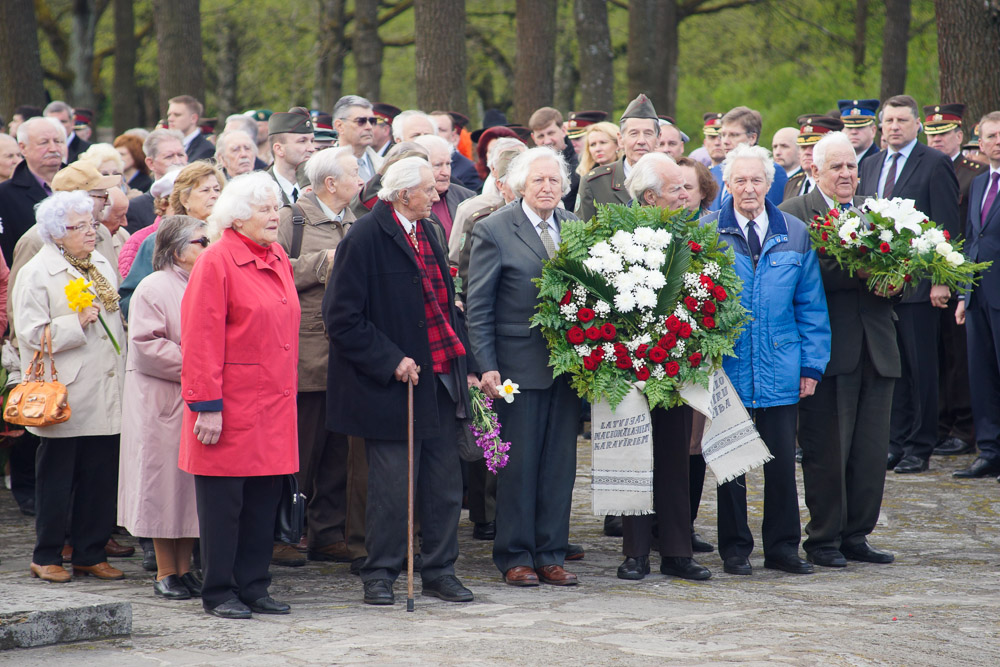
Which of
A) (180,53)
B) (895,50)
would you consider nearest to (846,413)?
(180,53)

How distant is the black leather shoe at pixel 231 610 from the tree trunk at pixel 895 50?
1682 cm

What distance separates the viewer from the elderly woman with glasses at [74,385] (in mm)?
6953

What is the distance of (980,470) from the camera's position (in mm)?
10031

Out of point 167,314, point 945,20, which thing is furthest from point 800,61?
point 167,314

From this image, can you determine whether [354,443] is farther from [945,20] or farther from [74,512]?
[945,20]

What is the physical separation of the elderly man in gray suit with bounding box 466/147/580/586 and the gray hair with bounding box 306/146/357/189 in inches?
40.1

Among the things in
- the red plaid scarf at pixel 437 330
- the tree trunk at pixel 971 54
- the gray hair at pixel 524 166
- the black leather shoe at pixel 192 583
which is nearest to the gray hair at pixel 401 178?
the red plaid scarf at pixel 437 330

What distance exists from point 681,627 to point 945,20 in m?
8.79

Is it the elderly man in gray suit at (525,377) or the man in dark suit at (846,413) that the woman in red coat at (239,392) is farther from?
the man in dark suit at (846,413)

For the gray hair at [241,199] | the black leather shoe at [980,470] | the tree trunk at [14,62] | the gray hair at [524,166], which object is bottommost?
the black leather shoe at [980,470]

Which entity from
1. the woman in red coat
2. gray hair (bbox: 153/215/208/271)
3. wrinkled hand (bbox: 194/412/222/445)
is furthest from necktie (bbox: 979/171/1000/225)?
wrinkled hand (bbox: 194/412/222/445)

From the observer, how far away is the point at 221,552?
614 cm

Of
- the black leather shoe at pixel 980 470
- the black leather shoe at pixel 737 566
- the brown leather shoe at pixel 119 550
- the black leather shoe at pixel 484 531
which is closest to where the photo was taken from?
the black leather shoe at pixel 737 566

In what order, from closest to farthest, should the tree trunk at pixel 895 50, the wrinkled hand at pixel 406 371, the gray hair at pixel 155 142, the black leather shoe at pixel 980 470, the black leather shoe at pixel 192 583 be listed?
the wrinkled hand at pixel 406 371
the black leather shoe at pixel 192 583
the gray hair at pixel 155 142
the black leather shoe at pixel 980 470
the tree trunk at pixel 895 50
